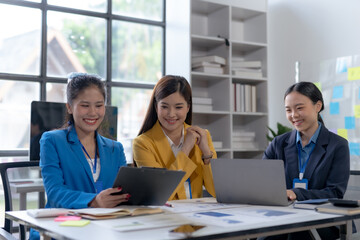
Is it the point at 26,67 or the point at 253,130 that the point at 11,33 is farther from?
the point at 253,130

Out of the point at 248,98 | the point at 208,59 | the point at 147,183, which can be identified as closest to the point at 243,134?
the point at 248,98

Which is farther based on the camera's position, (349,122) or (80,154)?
(349,122)

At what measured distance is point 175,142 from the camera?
2287mm

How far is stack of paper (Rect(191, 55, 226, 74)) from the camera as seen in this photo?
13.9ft

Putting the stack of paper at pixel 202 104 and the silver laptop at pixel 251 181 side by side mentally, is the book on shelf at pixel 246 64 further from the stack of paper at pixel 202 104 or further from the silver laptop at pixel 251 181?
the silver laptop at pixel 251 181

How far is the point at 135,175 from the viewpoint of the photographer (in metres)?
1.51

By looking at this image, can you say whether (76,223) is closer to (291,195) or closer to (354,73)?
(291,195)

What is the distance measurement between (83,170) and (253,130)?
10.2ft

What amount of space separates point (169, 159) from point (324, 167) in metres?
0.77

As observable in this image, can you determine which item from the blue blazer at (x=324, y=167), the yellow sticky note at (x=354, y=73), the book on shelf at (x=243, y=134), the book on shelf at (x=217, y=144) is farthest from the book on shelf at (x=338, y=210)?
the book on shelf at (x=243, y=134)

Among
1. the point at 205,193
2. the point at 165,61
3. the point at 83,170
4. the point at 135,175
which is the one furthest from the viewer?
the point at 165,61

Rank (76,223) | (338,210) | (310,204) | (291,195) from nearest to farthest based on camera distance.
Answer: (76,223) → (338,210) → (310,204) → (291,195)

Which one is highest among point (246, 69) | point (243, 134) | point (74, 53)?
point (74, 53)

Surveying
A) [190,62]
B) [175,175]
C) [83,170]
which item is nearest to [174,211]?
[175,175]
